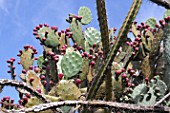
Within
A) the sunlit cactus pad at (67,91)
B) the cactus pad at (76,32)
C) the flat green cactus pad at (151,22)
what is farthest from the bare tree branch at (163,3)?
the flat green cactus pad at (151,22)

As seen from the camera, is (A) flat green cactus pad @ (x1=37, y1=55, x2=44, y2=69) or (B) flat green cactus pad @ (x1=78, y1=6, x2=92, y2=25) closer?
(A) flat green cactus pad @ (x1=37, y1=55, x2=44, y2=69)

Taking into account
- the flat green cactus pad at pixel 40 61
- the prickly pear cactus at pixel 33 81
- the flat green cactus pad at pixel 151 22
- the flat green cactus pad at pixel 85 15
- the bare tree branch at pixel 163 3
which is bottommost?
the prickly pear cactus at pixel 33 81

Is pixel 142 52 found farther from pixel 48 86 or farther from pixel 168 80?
pixel 48 86

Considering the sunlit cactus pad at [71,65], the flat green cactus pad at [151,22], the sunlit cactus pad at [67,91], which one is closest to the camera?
the sunlit cactus pad at [67,91]

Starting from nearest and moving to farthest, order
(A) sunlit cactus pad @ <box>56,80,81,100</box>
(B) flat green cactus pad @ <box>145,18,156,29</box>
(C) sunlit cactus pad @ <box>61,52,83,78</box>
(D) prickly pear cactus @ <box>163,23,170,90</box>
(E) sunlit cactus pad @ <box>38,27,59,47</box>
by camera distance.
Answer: (A) sunlit cactus pad @ <box>56,80,81,100</box> < (C) sunlit cactus pad @ <box>61,52,83,78</box> < (D) prickly pear cactus @ <box>163,23,170,90</box> < (E) sunlit cactus pad @ <box>38,27,59,47</box> < (B) flat green cactus pad @ <box>145,18,156,29</box>

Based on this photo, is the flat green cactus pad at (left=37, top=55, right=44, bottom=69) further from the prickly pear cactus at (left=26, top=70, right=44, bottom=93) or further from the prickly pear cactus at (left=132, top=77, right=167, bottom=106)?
the prickly pear cactus at (left=132, top=77, right=167, bottom=106)

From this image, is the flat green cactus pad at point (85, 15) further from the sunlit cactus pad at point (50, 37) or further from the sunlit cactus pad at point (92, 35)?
the sunlit cactus pad at point (50, 37)

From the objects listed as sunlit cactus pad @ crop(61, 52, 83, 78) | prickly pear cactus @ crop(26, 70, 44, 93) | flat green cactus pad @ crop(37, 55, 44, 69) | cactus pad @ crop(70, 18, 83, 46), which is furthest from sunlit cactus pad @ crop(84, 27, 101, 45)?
prickly pear cactus @ crop(26, 70, 44, 93)
